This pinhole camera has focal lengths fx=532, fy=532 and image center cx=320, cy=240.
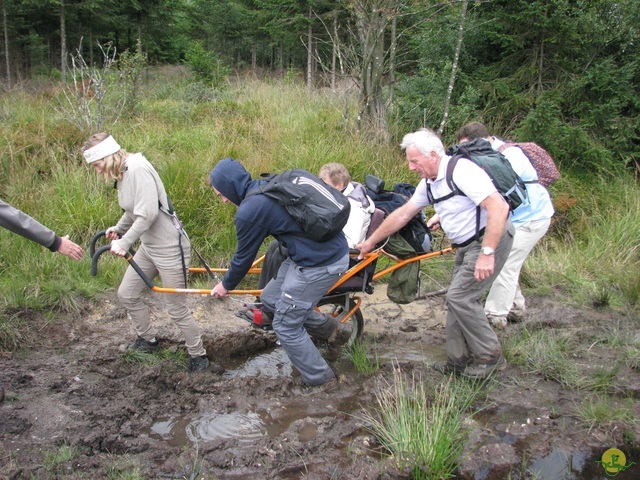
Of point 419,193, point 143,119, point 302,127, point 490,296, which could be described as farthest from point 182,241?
point 143,119

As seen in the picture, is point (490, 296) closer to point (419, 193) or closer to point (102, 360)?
point (419, 193)

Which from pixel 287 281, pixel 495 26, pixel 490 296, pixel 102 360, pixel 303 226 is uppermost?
pixel 495 26

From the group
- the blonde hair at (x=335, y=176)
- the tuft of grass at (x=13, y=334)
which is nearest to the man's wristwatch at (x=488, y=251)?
the blonde hair at (x=335, y=176)

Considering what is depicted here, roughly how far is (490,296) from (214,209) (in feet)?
12.0

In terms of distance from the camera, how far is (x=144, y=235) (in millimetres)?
4500

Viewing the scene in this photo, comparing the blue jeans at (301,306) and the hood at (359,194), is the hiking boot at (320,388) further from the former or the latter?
the hood at (359,194)

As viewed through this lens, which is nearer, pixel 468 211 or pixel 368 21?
pixel 468 211

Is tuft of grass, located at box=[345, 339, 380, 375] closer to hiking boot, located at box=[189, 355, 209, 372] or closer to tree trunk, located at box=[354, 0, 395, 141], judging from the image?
hiking boot, located at box=[189, 355, 209, 372]

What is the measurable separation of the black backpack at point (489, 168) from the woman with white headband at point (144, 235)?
2204mm

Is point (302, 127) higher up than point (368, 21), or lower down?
lower down

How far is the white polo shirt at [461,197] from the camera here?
396 cm

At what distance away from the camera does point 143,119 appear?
31.4 ft

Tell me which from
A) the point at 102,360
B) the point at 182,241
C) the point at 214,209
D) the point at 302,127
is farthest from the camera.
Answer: the point at 302,127

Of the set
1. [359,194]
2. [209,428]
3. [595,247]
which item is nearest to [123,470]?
[209,428]
